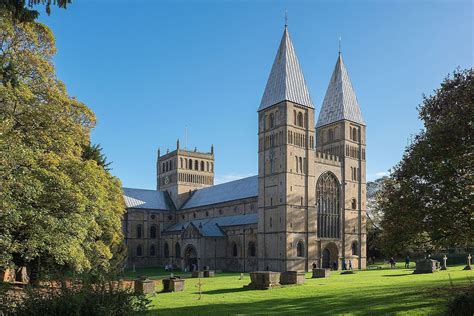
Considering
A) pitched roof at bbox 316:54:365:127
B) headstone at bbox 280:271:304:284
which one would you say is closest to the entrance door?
pitched roof at bbox 316:54:365:127

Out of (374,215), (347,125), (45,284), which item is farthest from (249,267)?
(45,284)

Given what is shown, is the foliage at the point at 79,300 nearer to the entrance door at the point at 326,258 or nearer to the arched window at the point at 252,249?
the arched window at the point at 252,249

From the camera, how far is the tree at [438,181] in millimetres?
16770

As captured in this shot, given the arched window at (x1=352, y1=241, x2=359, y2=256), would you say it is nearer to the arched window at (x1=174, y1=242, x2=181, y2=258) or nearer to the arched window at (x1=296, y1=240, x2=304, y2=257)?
the arched window at (x1=296, y1=240, x2=304, y2=257)

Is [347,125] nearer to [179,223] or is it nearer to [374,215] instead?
[374,215]

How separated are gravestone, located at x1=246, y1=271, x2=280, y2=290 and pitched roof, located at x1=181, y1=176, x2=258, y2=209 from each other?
3600 centimetres

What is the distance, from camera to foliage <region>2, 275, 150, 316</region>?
898 cm

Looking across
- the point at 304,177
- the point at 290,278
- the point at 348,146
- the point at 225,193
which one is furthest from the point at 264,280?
the point at 225,193

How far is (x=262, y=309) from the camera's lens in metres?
16.8

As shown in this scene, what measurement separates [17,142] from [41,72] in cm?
426

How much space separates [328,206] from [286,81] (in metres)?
16.8

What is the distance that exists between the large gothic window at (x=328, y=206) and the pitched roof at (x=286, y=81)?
398 inches

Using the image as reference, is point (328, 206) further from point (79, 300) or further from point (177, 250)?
point (79, 300)

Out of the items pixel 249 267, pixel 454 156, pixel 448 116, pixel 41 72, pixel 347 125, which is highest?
pixel 347 125
